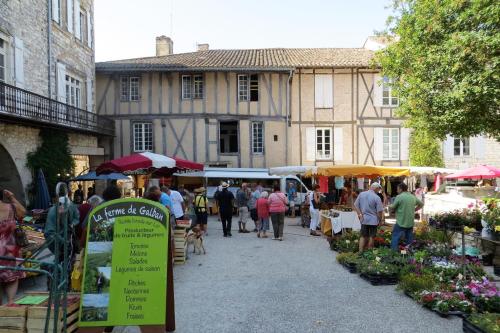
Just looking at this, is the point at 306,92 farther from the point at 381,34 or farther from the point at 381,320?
the point at 381,320

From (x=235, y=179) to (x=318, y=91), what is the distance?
641 cm

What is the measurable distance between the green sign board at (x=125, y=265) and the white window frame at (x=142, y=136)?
18028mm

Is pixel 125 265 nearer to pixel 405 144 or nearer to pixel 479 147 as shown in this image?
pixel 405 144

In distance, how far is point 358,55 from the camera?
24078mm

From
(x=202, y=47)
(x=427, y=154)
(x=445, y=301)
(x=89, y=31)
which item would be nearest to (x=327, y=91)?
(x=427, y=154)

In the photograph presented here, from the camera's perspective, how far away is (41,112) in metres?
14.3

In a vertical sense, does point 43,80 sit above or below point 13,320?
above

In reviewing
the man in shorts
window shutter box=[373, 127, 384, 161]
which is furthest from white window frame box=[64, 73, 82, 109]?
window shutter box=[373, 127, 384, 161]

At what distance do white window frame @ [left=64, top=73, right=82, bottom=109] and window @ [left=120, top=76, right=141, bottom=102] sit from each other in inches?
120

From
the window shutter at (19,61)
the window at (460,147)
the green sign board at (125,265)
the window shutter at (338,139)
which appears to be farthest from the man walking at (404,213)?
the window at (460,147)

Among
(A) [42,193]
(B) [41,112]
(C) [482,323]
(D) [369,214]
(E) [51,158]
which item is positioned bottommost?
(C) [482,323]

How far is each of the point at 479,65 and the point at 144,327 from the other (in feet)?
37.4

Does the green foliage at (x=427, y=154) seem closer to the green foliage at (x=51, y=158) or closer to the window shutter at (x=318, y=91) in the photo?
the window shutter at (x=318, y=91)

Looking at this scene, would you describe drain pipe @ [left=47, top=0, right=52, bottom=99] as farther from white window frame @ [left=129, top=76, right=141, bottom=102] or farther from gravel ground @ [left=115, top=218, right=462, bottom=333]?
gravel ground @ [left=115, top=218, right=462, bottom=333]
